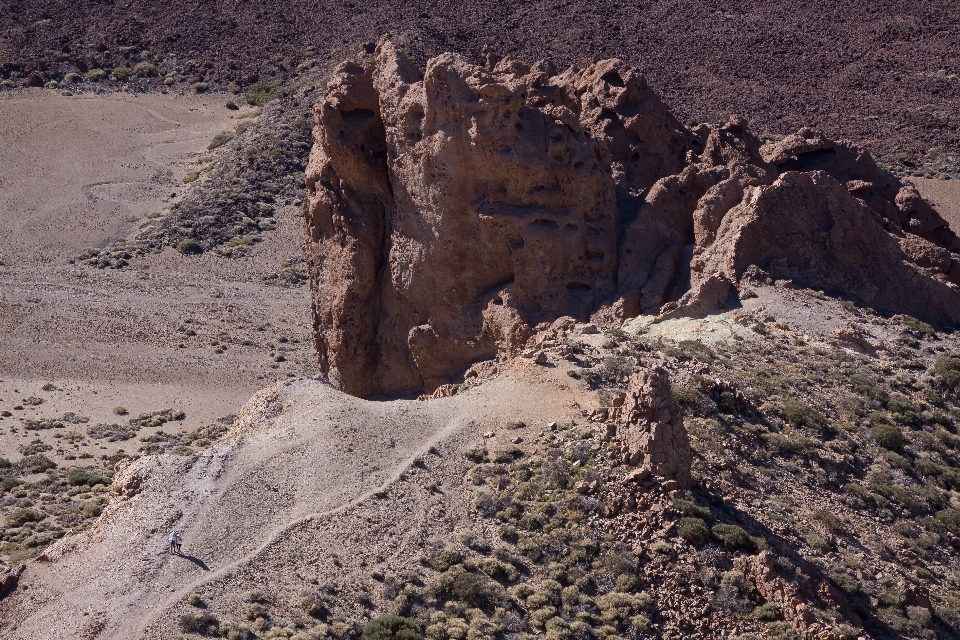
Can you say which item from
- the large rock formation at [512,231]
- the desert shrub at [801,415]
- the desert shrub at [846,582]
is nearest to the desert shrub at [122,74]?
the large rock formation at [512,231]

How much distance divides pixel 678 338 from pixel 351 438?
8.82 meters

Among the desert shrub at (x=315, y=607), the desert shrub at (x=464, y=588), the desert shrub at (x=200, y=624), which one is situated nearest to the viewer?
the desert shrub at (x=200, y=624)

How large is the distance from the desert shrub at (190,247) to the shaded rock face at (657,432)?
48.3 metres

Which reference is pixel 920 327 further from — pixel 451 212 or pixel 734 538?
pixel 451 212

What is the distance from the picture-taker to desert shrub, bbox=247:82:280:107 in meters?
92.2

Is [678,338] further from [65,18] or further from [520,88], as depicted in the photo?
[65,18]

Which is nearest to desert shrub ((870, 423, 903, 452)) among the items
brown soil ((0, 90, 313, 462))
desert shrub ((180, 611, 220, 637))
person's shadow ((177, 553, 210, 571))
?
person's shadow ((177, 553, 210, 571))

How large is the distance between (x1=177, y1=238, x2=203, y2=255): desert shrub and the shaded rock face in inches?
1903

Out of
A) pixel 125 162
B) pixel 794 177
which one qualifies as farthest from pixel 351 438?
pixel 125 162

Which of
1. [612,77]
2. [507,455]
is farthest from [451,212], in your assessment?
[612,77]

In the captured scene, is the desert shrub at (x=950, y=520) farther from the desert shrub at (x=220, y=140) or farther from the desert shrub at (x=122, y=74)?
the desert shrub at (x=122, y=74)

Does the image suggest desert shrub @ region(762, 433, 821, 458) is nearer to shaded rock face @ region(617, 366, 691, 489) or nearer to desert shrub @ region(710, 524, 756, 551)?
shaded rock face @ region(617, 366, 691, 489)

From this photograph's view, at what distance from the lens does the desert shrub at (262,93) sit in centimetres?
9224

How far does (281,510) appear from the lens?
24.1 metres
